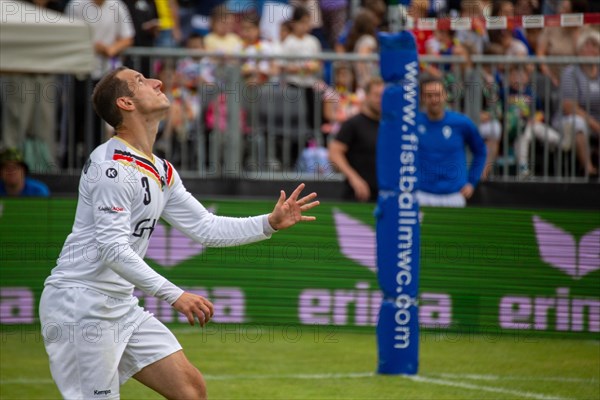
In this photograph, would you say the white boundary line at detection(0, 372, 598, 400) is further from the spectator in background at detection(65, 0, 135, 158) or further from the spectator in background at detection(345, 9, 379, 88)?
the spectator in background at detection(345, 9, 379, 88)

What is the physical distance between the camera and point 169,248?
11.2 metres

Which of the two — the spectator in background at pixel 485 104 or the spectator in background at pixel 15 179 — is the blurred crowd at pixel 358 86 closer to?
the spectator in background at pixel 485 104

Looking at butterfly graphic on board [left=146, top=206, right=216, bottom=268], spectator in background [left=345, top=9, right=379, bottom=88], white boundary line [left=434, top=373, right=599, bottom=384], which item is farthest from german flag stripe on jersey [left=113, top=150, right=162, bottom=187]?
spectator in background [left=345, top=9, right=379, bottom=88]

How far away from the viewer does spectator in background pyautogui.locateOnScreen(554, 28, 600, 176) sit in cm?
1227

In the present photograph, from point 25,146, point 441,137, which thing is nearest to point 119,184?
point 441,137

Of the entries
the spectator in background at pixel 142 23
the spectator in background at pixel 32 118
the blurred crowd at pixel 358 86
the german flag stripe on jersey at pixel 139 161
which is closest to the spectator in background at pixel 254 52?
the blurred crowd at pixel 358 86

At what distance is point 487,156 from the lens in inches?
490

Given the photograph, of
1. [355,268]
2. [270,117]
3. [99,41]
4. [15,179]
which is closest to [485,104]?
[270,117]

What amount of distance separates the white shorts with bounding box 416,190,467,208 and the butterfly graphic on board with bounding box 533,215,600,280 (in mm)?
934

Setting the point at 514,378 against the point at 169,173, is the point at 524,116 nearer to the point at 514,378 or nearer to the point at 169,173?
the point at 514,378

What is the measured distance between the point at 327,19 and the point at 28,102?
5.52 metres

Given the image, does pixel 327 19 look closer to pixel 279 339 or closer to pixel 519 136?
pixel 519 136

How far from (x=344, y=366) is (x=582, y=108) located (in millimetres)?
4654

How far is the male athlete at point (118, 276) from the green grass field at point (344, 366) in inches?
104
